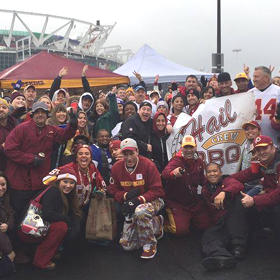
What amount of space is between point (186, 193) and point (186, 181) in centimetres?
21

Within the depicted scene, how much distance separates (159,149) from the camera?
5.26 m

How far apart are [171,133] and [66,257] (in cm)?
238

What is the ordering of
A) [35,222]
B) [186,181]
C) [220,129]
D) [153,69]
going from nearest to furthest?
[35,222], [186,181], [220,129], [153,69]

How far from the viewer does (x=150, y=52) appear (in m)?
15.9

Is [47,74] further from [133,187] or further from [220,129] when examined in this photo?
[133,187]

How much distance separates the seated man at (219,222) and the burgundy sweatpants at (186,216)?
112 mm

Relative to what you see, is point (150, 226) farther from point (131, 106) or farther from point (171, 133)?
point (131, 106)

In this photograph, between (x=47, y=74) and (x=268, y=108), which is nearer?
(x=268, y=108)

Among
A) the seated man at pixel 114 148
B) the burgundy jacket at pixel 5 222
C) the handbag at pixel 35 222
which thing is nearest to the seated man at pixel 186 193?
the seated man at pixel 114 148

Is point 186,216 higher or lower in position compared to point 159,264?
higher

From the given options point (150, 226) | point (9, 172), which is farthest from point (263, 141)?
point (9, 172)

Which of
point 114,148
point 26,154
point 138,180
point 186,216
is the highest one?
point 26,154

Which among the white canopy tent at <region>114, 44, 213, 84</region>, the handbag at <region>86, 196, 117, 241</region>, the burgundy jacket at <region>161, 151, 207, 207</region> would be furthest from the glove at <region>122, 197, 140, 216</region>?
the white canopy tent at <region>114, 44, 213, 84</region>

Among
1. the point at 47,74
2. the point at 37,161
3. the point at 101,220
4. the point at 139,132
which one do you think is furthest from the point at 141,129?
the point at 47,74
